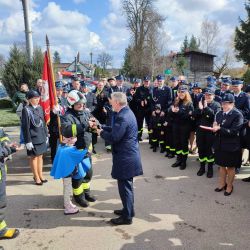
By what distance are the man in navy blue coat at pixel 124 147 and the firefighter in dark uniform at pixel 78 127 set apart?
0.52 meters

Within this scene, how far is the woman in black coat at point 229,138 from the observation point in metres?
5.45

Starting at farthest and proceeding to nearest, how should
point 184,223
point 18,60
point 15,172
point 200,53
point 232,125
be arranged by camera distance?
1. point 200,53
2. point 18,60
3. point 15,172
4. point 232,125
5. point 184,223

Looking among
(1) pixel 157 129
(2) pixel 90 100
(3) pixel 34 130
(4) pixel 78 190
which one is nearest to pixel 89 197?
(4) pixel 78 190

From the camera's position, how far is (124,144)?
4.43 m

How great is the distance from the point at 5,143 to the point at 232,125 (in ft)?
12.1

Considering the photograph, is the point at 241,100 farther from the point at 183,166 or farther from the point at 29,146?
the point at 29,146

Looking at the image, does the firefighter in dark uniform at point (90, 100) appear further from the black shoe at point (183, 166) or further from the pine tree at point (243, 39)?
the pine tree at point (243, 39)

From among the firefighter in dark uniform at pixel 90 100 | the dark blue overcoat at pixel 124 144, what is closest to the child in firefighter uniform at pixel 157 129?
the firefighter in dark uniform at pixel 90 100

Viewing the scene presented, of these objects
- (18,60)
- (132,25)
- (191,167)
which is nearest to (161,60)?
(132,25)

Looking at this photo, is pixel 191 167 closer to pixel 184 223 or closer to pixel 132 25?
pixel 184 223

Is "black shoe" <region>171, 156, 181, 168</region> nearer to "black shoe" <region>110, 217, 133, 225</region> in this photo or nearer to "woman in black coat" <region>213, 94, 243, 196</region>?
"woman in black coat" <region>213, 94, 243, 196</region>

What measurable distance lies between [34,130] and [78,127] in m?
1.59

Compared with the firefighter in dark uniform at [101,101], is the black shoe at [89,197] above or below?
below

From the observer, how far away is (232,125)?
Result: 547 centimetres
